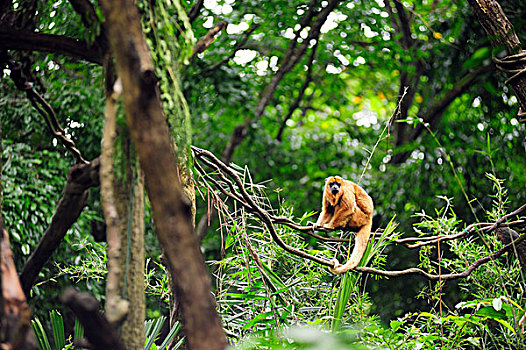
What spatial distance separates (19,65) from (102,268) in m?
1.09

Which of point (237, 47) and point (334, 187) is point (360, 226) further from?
point (237, 47)

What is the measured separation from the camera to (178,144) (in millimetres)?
1260

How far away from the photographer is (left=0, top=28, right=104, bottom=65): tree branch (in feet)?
3.88

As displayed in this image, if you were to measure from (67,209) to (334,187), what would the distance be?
5.82 feet

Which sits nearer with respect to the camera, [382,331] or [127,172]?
[127,172]

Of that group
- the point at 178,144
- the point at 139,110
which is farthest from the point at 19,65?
the point at 139,110

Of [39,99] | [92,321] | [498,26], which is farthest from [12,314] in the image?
[498,26]

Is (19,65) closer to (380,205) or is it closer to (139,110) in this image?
(139,110)

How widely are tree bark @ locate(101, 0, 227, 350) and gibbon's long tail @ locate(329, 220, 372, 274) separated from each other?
1.10m

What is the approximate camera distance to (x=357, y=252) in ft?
7.25

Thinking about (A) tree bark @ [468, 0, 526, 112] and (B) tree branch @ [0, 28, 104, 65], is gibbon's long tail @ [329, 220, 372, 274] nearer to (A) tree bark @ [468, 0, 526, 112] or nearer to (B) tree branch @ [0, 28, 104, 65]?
(A) tree bark @ [468, 0, 526, 112]

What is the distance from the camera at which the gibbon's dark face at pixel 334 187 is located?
9.48 feet

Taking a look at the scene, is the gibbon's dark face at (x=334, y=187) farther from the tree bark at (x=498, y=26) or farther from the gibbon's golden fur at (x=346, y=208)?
the tree bark at (x=498, y=26)

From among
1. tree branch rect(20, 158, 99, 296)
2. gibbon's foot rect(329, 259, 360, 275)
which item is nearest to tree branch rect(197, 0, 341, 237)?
gibbon's foot rect(329, 259, 360, 275)
